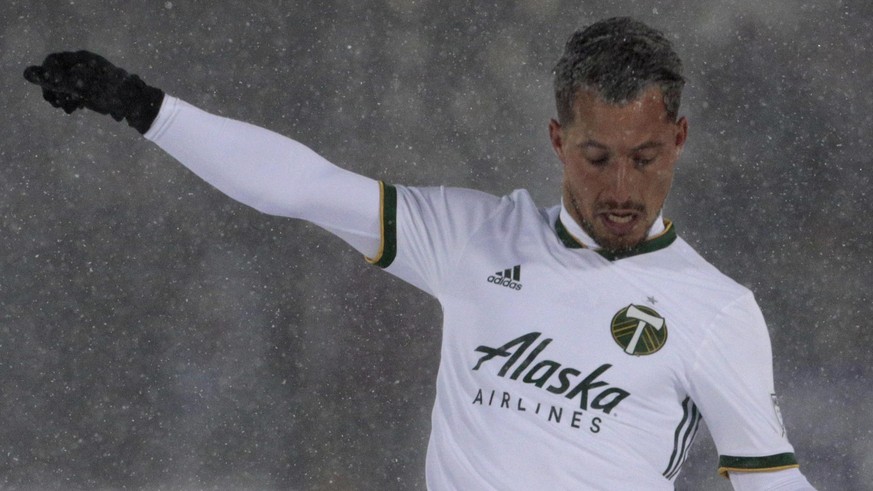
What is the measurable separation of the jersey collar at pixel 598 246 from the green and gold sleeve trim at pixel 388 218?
47cm

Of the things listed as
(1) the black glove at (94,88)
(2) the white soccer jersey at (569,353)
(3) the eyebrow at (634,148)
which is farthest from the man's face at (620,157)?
(1) the black glove at (94,88)

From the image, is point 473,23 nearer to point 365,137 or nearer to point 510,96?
point 510,96

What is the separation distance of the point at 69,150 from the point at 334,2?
203cm

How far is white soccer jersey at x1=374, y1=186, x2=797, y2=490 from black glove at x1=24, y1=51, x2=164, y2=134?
0.68 m

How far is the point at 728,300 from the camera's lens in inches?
121

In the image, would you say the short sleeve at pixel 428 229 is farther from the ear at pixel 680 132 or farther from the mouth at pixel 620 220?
the ear at pixel 680 132

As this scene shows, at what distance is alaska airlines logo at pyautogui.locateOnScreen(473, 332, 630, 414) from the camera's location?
3035 mm

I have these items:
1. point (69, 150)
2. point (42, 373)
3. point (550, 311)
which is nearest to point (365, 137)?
point (69, 150)

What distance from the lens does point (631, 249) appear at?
10.3 ft

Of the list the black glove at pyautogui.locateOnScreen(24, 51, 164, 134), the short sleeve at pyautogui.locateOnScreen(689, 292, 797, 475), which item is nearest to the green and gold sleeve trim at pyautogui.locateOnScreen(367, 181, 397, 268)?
the black glove at pyautogui.locateOnScreen(24, 51, 164, 134)

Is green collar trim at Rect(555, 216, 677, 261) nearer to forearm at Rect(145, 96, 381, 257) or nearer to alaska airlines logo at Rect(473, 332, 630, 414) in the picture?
alaska airlines logo at Rect(473, 332, 630, 414)

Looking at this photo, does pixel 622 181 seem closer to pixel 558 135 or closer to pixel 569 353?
pixel 558 135

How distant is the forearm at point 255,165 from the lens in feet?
9.22

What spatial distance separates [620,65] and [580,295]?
628mm
